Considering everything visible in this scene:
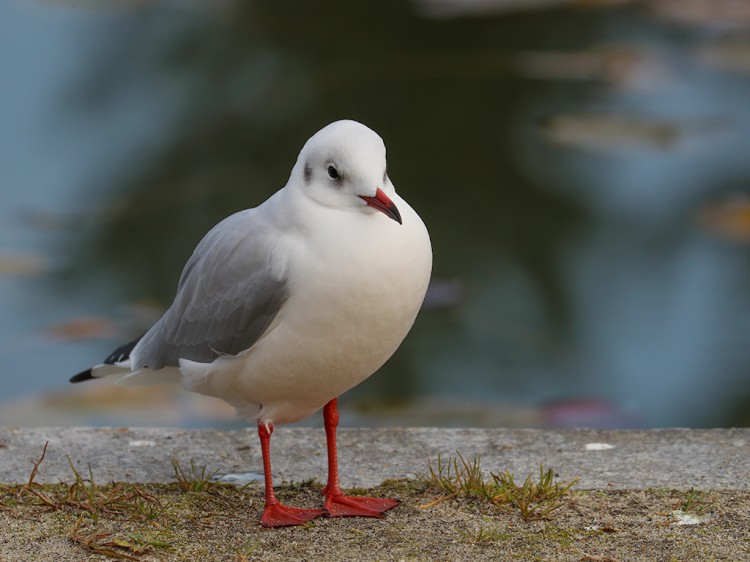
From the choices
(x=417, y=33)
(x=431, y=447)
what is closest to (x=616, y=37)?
(x=417, y=33)

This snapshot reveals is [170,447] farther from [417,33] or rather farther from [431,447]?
[417,33]

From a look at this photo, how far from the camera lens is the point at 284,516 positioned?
8.66 ft

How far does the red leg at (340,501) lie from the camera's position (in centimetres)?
267

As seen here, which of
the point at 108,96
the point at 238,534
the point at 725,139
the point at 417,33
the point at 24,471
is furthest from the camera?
the point at 417,33

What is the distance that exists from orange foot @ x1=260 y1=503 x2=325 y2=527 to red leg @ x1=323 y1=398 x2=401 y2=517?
4 cm

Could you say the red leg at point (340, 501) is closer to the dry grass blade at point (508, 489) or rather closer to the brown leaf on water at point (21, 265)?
the dry grass blade at point (508, 489)

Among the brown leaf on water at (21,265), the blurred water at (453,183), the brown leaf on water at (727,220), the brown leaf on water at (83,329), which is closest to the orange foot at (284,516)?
the blurred water at (453,183)

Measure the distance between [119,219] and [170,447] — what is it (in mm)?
3018

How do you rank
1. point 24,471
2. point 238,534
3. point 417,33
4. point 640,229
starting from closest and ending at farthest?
point 238,534 < point 24,471 < point 640,229 < point 417,33

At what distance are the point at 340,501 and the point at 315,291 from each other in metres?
0.50

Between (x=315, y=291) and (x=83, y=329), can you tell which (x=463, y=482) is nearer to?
(x=315, y=291)

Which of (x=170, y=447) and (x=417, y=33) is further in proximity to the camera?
(x=417, y=33)

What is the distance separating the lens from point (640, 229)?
19.3ft

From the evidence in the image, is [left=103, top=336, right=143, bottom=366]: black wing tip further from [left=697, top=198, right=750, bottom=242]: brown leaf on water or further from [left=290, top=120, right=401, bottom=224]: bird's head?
[left=697, top=198, right=750, bottom=242]: brown leaf on water
